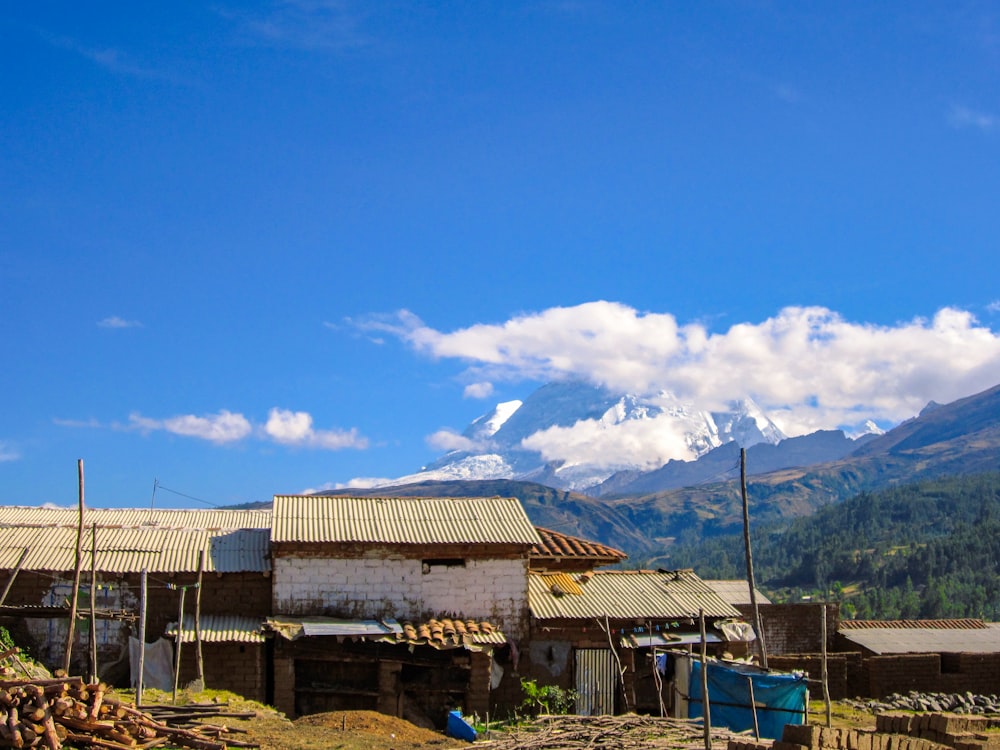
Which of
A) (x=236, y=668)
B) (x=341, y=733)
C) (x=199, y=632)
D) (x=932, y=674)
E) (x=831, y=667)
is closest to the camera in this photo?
(x=341, y=733)

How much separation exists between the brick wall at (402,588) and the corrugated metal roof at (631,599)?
0.97 meters

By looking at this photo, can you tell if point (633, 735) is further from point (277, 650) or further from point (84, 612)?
point (84, 612)

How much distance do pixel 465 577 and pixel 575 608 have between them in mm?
3278

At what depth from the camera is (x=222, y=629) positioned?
2595cm

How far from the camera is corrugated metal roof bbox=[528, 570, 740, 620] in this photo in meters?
28.6

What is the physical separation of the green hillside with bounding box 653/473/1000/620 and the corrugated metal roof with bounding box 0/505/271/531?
64.5 m

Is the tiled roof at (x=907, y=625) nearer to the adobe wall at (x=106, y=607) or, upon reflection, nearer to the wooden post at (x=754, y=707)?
the wooden post at (x=754, y=707)

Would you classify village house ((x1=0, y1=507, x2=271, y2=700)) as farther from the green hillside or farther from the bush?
the green hillside

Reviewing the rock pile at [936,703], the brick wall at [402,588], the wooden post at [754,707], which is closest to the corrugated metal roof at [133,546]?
the brick wall at [402,588]

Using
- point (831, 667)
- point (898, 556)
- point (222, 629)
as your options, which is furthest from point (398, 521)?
point (898, 556)

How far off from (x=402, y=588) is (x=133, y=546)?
24.7 feet

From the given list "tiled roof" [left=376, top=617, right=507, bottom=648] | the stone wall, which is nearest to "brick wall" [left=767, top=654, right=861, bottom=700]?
the stone wall

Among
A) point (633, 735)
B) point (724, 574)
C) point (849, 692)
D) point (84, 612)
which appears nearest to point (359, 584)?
point (84, 612)

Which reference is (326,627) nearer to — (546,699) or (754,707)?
(546,699)
